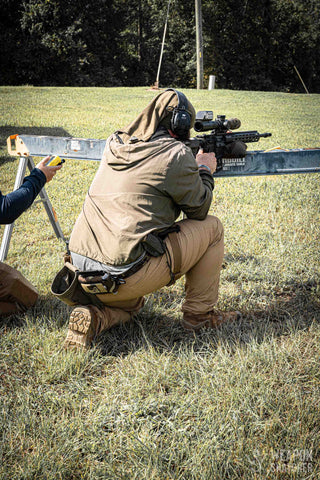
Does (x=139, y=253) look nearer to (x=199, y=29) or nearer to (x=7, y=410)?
(x=7, y=410)

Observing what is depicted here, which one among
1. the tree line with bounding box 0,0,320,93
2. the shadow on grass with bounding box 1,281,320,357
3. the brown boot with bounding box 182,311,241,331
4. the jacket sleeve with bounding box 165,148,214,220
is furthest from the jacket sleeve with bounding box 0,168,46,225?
the tree line with bounding box 0,0,320,93

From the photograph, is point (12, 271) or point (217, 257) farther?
point (12, 271)

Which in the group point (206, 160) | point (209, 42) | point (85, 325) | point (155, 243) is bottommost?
point (85, 325)

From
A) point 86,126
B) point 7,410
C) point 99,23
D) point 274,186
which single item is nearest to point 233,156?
point 7,410

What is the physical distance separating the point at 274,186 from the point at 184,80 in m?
36.7

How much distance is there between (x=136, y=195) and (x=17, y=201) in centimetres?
87

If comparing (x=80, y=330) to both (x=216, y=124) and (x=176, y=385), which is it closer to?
(x=176, y=385)

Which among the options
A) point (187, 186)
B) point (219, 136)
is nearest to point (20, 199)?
point (187, 186)

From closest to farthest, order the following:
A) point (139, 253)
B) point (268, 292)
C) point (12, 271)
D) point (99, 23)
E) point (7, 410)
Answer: point (7, 410)
point (139, 253)
point (12, 271)
point (268, 292)
point (99, 23)

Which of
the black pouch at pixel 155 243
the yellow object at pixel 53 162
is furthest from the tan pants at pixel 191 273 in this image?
the yellow object at pixel 53 162

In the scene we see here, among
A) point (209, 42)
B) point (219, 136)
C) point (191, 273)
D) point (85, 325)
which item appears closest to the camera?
point (85, 325)

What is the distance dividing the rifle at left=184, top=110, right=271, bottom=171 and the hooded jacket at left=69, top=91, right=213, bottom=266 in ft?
1.42

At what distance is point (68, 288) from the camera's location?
8.91 feet

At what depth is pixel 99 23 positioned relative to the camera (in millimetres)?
34250
